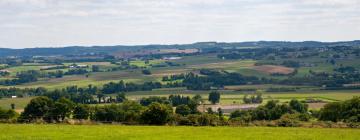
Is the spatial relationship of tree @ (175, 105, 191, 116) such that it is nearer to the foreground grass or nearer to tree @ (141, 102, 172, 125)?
tree @ (141, 102, 172, 125)

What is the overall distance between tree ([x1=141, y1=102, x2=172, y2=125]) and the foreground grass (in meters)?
7.32

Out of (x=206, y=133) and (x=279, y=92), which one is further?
(x=279, y=92)

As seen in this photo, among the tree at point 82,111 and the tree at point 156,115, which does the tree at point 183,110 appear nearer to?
the tree at point 82,111

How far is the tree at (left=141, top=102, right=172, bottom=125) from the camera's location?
5266cm

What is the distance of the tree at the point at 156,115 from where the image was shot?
5266 centimetres

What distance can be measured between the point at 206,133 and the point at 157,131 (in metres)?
4.41

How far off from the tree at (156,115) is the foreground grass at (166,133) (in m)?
7.32

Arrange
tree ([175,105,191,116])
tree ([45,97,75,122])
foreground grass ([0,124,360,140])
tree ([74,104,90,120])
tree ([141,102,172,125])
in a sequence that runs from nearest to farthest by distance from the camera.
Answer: foreground grass ([0,124,360,140]), tree ([141,102,172,125]), tree ([45,97,75,122]), tree ([74,104,90,120]), tree ([175,105,191,116])

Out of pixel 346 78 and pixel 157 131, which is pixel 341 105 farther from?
pixel 346 78

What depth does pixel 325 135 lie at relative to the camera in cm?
3984

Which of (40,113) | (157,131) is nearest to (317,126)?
(157,131)

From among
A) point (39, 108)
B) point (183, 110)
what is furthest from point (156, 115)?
point (183, 110)

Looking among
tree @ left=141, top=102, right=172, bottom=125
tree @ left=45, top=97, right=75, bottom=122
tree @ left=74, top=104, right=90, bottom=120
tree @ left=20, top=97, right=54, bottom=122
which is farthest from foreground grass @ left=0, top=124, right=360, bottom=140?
tree @ left=74, top=104, right=90, bottom=120

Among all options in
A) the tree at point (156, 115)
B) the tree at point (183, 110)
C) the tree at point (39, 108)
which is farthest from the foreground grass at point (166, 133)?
the tree at point (183, 110)
